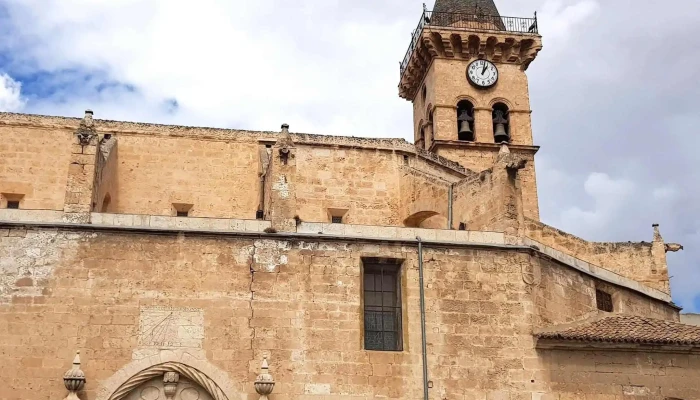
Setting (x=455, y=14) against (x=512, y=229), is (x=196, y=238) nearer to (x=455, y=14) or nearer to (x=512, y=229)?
(x=512, y=229)

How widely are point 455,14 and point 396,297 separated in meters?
15.0

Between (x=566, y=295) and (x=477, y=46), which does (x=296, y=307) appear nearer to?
(x=566, y=295)

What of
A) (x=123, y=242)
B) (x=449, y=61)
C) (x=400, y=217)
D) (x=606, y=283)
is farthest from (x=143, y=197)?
(x=449, y=61)

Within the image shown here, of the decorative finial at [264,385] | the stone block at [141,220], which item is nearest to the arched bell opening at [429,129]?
the stone block at [141,220]

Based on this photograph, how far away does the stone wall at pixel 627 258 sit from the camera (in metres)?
17.5

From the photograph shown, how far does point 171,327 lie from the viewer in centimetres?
1257

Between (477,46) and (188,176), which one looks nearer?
(188,176)

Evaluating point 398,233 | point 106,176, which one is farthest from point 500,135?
point 106,176

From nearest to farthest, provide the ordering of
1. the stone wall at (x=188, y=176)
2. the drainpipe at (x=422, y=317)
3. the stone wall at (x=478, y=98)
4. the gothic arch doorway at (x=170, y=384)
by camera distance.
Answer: the gothic arch doorway at (x=170, y=384), the drainpipe at (x=422, y=317), the stone wall at (x=188, y=176), the stone wall at (x=478, y=98)

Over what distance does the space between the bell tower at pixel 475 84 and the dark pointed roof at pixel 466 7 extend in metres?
0.05

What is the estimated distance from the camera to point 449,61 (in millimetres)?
25719

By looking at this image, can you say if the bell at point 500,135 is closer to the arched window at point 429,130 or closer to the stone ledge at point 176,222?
the arched window at point 429,130

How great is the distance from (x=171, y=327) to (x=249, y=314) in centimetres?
116

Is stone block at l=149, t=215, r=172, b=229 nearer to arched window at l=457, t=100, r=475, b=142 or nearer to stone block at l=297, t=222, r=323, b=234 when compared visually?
stone block at l=297, t=222, r=323, b=234
